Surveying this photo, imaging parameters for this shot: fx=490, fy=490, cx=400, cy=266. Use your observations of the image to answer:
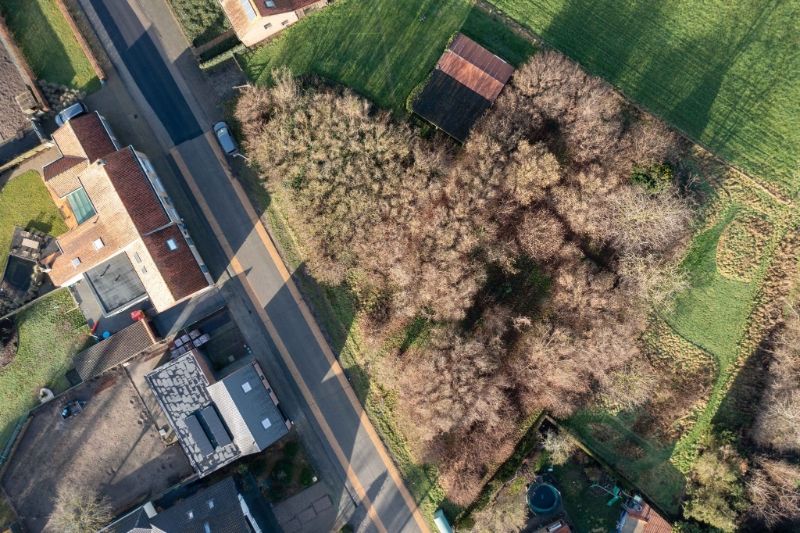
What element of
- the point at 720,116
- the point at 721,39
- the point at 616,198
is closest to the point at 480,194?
the point at 616,198

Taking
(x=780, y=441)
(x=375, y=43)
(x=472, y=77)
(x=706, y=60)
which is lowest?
(x=780, y=441)

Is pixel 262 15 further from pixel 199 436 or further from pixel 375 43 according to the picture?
pixel 199 436

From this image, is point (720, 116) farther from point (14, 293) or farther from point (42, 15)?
point (14, 293)

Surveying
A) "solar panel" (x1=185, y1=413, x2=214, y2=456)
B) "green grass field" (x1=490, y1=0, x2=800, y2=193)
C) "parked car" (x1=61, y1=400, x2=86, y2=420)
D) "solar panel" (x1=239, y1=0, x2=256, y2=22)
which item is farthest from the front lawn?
"parked car" (x1=61, y1=400, x2=86, y2=420)

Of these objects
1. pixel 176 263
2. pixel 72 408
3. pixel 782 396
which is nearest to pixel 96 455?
pixel 72 408

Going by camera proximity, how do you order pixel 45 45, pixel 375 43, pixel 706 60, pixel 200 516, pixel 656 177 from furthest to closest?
pixel 45 45 < pixel 375 43 < pixel 706 60 < pixel 200 516 < pixel 656 177

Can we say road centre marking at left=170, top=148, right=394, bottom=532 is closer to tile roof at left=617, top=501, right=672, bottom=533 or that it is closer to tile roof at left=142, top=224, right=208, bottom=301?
tile roof at left=142, top=224, right=208, bottom=301

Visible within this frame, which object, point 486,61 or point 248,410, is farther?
point 486,61
